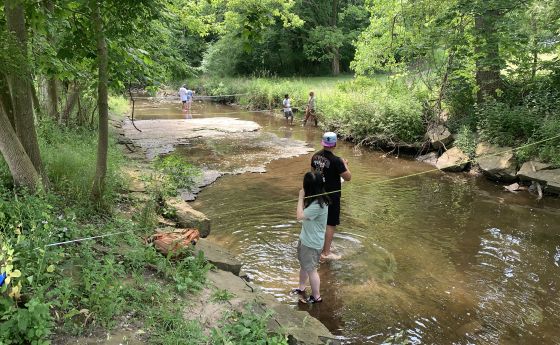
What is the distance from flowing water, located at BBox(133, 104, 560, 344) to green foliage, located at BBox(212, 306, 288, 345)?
4.37ft

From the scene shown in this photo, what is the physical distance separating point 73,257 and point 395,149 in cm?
1225

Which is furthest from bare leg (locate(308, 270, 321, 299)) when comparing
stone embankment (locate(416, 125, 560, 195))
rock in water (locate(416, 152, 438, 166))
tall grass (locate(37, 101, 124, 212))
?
rock in water (locate(416, 152, 438, 166))

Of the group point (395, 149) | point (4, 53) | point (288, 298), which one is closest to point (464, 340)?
point (288, 298)

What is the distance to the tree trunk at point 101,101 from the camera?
4980 millimetres

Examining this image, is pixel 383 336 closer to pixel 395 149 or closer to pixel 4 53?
pixel 4 53

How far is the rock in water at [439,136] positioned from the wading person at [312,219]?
31.2 ft

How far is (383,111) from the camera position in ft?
49.2

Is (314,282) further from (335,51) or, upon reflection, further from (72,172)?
(335,51)

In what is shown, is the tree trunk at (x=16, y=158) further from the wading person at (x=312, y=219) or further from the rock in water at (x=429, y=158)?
the rock in water at (x=429, y=158)

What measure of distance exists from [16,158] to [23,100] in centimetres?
76

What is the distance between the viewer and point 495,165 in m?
11.5

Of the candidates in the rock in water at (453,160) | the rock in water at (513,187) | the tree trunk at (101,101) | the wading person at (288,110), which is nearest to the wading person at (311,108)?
the wading person at (288,110)

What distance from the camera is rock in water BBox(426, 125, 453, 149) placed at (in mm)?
13789

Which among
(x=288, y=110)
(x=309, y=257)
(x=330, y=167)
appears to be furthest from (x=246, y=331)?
(x=288, y=110)
